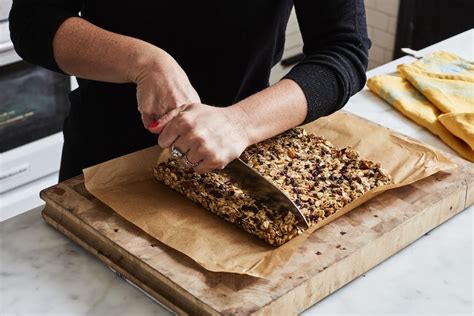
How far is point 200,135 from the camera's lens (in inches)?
45.9

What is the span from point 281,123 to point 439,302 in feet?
1.25

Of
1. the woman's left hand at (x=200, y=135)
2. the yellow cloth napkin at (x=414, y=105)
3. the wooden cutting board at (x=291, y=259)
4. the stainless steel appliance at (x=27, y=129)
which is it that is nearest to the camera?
the wooden cutting board at (x=291, y=259)

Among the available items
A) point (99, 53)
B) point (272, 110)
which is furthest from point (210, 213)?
point (99, 53)

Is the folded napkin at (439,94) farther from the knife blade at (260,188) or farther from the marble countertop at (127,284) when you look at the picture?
the knife blade at (260,188)

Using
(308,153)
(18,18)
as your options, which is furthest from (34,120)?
(308,153)

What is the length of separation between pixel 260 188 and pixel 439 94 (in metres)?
0.61

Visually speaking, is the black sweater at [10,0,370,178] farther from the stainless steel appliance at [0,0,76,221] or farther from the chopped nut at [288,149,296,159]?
the stainless steel appliance at [0,0,76,221]

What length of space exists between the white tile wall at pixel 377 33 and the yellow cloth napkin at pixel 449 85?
1.47 m

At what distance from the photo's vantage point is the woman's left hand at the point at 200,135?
1.17 meters

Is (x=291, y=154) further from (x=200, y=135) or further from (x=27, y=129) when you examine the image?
(x=27, y=129)

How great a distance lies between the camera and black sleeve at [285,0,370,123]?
1.34m

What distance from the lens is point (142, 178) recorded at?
52.9 inches

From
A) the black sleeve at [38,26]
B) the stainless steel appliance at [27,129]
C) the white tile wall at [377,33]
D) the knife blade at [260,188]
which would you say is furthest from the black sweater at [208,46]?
the white tile wall at [377,33]

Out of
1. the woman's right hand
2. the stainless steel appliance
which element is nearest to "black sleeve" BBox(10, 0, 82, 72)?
the woman's right hand
